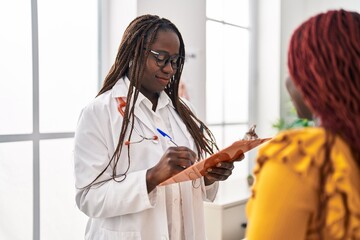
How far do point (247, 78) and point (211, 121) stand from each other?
2.11 feet

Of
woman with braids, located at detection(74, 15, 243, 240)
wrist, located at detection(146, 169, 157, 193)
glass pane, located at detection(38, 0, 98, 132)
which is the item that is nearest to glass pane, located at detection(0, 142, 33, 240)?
glass pane, located at detection(38, 0, 98, 132)

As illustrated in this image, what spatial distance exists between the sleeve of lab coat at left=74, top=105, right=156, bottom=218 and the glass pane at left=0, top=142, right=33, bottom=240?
0.62 metres

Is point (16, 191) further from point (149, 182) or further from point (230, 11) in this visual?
point (230, 11)

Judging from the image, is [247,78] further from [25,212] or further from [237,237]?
[25,212]

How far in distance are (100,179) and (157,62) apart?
44cm

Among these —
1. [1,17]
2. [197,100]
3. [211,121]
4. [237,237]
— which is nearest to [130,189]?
[1,17]

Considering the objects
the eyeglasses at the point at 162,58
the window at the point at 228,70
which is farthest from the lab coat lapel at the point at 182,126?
the window at the point at 228,70

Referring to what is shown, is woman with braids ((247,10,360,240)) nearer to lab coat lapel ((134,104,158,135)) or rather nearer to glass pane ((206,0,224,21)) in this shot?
lab coat lapel ((134,104,158,135))

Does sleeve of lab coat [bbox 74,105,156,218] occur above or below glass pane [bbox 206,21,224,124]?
below

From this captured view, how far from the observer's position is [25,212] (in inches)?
75.1

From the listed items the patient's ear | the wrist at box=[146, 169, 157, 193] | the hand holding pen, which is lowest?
the wrist at box=[146, 169, 157, 193]

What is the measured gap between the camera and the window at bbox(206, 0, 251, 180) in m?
3.19

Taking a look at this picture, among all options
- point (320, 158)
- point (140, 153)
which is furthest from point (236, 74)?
point (320, 158)

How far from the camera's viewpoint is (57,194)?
205 centimetres
